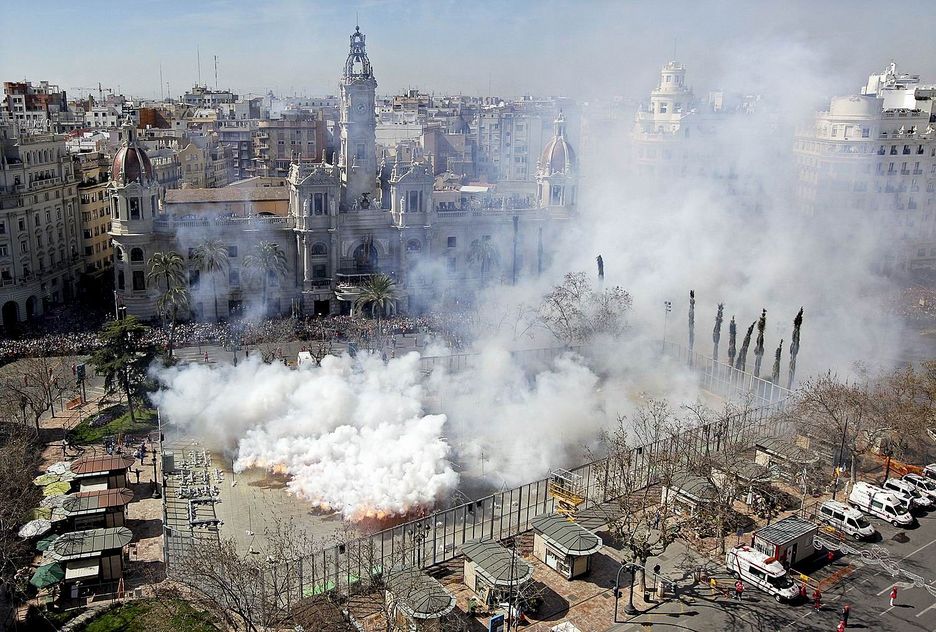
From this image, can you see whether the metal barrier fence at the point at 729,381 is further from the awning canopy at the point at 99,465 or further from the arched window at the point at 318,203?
the awning canopy at the point at 99,465

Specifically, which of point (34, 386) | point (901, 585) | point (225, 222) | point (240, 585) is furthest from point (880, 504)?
point (225, 222)

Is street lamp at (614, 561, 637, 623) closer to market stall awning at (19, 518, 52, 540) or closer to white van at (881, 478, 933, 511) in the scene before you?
white van at (881, 478, 933, 511)

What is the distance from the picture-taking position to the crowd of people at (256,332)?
47.9 m

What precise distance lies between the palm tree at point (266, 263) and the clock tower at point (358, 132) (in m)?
5.97

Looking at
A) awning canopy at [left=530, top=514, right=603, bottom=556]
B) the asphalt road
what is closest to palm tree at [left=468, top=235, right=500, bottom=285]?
awning canopy at [left=530, top=514, right=603, bottom=556]

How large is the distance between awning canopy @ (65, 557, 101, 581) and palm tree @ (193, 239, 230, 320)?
28045 millimetres

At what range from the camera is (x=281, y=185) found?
6406cm

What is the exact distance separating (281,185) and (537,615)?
45805mm

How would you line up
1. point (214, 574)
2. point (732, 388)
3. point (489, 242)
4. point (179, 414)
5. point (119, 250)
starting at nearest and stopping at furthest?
point (214, 574) < point (179, 414) < point (732, 388) < point (119, 250) < point (489, 242)

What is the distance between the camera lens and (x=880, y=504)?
3083 centimetres

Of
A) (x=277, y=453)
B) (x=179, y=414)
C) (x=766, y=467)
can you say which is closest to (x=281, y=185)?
(x=179, y=414)

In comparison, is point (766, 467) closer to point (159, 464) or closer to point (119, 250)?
point (159, 464)

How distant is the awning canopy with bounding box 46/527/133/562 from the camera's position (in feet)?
86.0

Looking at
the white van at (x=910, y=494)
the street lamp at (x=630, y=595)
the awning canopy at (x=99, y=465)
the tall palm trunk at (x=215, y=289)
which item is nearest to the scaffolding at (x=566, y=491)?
the street lamp at (x=630, y=595)
